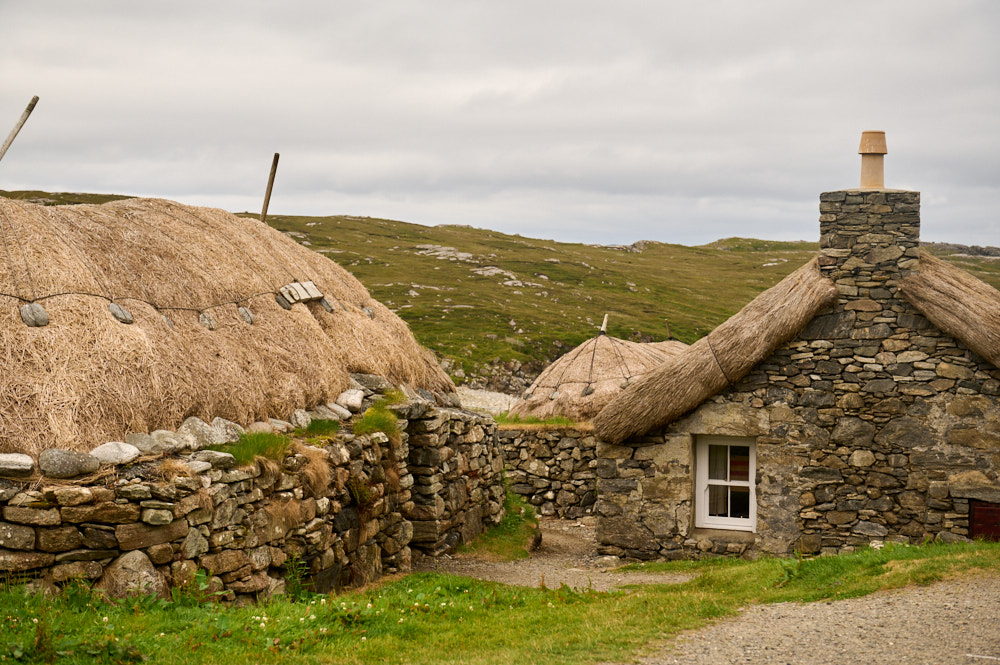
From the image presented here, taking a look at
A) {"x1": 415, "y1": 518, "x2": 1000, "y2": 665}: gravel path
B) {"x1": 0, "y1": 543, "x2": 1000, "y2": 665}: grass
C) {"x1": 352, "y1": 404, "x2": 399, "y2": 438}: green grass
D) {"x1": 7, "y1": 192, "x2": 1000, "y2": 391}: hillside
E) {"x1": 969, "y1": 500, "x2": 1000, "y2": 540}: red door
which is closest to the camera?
{"x1": 0, "y1": 543, "x2": 1000, "y2": 665}: grass

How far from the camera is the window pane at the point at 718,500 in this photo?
48.4 feet

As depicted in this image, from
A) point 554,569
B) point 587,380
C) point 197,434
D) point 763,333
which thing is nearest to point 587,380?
point 587,380

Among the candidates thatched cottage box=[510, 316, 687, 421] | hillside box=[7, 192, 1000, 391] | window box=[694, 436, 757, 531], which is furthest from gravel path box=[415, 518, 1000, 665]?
hillside box=[7, 192, 1000, 391]

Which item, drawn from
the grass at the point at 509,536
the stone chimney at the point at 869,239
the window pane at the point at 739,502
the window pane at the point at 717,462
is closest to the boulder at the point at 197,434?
the grass at the point at 509,536

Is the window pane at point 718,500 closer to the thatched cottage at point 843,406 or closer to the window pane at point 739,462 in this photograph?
the window pane at point 739,462

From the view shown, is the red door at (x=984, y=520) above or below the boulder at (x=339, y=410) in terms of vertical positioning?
below

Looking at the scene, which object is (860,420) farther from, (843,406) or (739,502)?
(739,502)

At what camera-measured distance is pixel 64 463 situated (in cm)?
795

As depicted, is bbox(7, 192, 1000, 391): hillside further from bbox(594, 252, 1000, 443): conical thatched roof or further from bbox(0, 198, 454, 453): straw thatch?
bbox(594, 252, 1000, 443): conical thatched roof

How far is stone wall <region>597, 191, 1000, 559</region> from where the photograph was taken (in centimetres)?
1347

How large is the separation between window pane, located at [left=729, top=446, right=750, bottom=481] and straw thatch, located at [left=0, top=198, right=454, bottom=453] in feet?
16.8

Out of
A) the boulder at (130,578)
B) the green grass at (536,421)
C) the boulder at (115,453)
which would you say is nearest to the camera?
the boulder at (130,578)

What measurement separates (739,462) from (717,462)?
1.13 ft

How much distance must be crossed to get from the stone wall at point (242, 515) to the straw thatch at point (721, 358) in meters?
2.99
